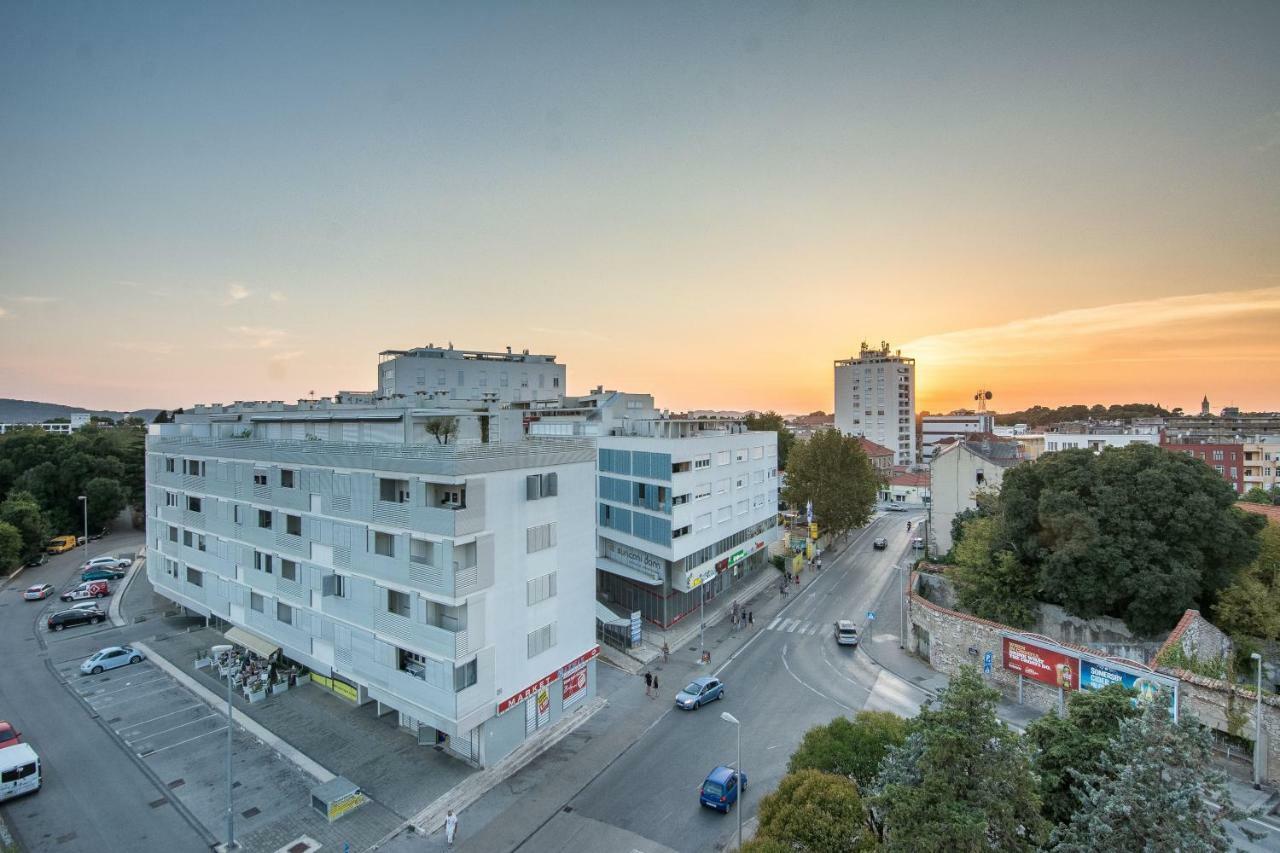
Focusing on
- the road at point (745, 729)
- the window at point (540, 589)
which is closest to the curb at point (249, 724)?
the window at point (540, 589)

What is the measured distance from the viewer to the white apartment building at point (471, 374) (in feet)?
198

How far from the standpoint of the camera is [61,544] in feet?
192

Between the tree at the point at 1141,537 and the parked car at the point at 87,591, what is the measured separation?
207 feet

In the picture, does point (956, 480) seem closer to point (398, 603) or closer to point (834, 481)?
point (834, 481)

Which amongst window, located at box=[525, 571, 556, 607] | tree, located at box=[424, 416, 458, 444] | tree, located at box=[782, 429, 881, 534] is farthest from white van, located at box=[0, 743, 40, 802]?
tree, located at box=[782, 429, 881, 534]

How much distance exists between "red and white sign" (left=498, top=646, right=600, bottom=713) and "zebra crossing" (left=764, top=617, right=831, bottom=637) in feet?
51.0

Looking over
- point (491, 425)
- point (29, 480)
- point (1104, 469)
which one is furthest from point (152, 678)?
point (1104, 469)

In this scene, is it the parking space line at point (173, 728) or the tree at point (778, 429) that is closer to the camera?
the parking space line at point (173, 728)

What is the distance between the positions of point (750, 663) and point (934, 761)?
2152 cm

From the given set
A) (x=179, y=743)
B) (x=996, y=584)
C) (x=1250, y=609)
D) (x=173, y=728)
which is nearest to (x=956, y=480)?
(x=996, y=584)

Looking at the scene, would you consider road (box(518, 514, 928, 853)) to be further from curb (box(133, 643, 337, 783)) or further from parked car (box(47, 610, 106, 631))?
parked car (box(47, 610, 106, 631))

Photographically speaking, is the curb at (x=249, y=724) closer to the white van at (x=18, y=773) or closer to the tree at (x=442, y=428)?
the white van at (x=18, y=773)

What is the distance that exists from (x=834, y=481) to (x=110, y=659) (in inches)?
2107

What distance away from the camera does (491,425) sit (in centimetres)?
2823
